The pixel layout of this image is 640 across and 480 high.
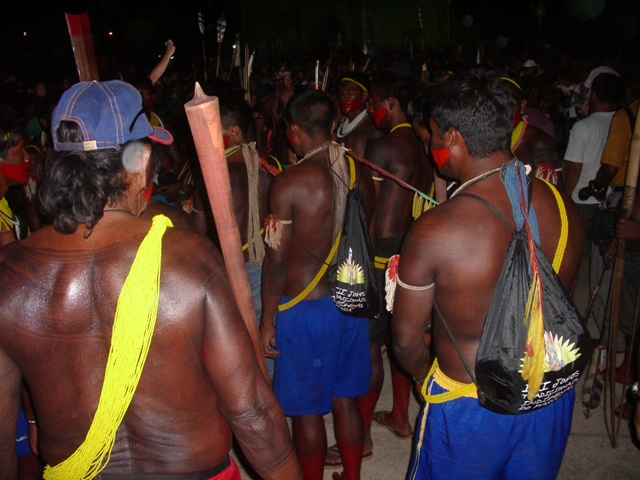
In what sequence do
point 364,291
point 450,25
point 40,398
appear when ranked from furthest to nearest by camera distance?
point 450,25
point 364,291
point 40,398

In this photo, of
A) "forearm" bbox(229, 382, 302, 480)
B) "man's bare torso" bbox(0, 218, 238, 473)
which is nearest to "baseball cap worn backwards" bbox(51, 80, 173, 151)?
"man's bare torso" bbox(0, 218, 238, 473)

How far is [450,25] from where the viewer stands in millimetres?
28281

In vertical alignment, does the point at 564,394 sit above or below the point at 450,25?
below

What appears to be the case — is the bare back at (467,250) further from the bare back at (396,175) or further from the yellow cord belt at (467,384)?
the bare back at (396,175)

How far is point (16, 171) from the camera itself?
3.20 meters

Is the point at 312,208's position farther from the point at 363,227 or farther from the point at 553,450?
the point at 553,450

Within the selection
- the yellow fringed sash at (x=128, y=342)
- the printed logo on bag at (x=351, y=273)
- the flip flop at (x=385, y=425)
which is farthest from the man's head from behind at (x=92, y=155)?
the flip flop at (x=385, y=425)

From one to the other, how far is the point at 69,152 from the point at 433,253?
113 centimetres

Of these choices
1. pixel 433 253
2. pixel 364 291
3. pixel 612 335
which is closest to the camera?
pixel 433 253

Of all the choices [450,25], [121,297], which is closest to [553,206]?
[121,297]

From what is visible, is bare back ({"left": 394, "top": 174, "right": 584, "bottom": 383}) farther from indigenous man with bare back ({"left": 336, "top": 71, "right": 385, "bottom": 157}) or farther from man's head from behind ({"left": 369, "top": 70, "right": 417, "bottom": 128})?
indigenous man with bare back ({"left": 336, "top": 71, "right": 385, "bottom": 157})

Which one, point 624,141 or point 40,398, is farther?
point 624,141

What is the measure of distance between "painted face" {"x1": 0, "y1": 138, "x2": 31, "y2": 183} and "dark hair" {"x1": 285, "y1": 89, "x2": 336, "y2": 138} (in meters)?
1.62

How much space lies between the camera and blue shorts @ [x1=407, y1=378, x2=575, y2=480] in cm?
194
